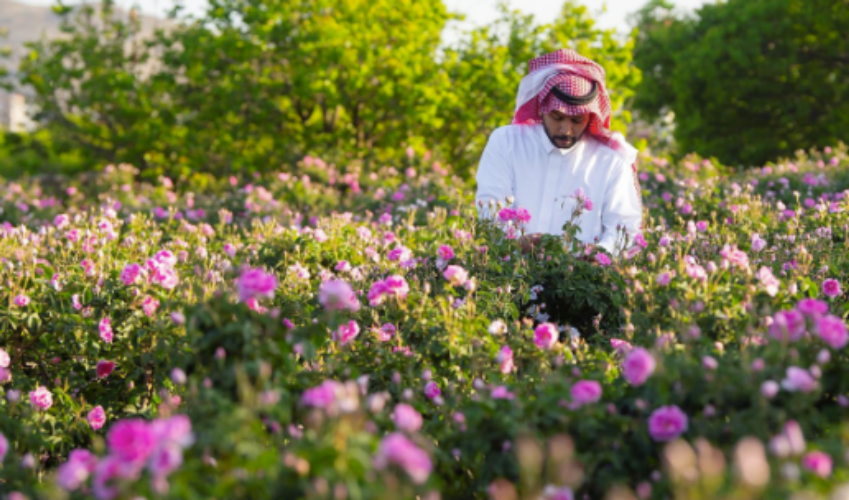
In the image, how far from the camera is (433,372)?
9.39 feet

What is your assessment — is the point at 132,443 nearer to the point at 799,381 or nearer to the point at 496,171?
the point at 799,381

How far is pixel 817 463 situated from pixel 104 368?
9.06 ft

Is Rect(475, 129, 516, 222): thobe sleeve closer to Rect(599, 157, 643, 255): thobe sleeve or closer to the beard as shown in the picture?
the beard

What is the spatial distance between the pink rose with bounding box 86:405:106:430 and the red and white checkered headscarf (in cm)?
275

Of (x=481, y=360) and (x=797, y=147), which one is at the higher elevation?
(x=481, y=360)

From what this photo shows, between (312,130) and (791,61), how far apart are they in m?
13.4

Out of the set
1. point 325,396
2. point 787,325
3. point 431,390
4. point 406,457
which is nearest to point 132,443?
point 325,396

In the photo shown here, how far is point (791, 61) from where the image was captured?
19.0 metres

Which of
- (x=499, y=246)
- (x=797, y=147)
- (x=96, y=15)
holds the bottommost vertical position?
(x=797, y=147)

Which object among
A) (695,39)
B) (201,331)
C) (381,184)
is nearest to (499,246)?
(201,331)

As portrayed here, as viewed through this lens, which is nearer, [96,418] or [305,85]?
[96,418]

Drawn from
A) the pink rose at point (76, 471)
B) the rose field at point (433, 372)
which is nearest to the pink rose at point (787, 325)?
the rose field at point (433, 372)

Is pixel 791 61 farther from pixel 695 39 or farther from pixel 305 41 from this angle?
pixel 305 41

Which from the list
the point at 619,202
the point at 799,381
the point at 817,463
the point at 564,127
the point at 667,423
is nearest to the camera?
the point at 817,463
